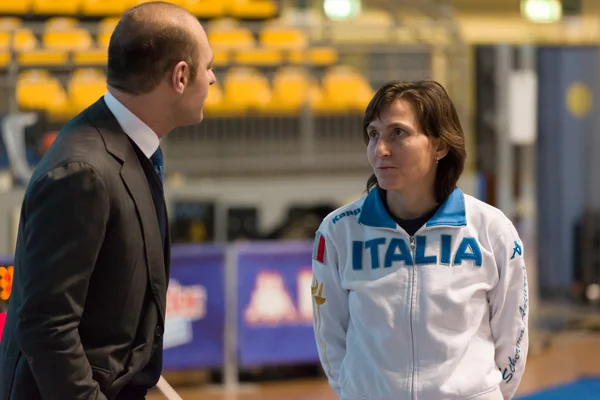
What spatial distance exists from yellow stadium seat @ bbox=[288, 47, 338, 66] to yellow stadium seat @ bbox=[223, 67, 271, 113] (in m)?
0.42

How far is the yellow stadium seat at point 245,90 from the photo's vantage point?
10242mm

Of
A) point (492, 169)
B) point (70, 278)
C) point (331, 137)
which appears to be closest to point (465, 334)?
point (70, 278)

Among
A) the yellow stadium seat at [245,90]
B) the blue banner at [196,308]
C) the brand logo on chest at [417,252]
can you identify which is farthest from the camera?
the yellow stadium seat at [245,90]

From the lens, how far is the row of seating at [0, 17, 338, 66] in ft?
30.1

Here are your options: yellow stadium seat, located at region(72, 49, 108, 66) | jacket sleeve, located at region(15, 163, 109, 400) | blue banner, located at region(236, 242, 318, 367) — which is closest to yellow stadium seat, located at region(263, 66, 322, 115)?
yellow stadium seat, located at region(72, 49, 108, 66)

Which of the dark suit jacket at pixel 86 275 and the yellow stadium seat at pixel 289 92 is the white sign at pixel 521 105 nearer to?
the yellow stadium seat at pixel 289 92

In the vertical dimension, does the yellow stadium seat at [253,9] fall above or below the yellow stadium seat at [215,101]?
above

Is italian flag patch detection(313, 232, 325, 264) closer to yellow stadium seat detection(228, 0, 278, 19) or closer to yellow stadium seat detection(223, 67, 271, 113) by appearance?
yellow stadium seat detection(223, 67, 271, 113)

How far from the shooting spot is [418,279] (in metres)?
2.76

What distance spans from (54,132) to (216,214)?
1635 millimetres

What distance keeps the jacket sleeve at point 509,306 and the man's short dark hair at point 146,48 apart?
3.35ft

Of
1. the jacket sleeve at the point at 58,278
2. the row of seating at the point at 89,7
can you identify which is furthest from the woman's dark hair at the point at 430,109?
the row of seating at the point at 89,7

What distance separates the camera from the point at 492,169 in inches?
372

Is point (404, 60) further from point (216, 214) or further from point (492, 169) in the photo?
point (216, 214)
